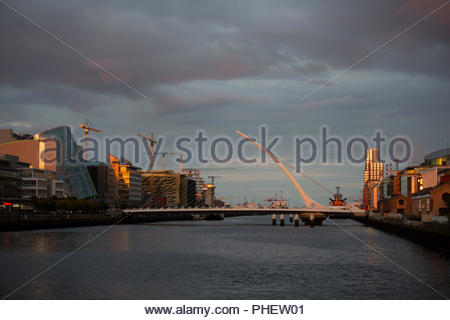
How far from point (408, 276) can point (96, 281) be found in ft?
60.7

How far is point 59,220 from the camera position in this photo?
96.1 meters

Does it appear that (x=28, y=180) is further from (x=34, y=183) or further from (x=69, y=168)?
(x=69, y=168)

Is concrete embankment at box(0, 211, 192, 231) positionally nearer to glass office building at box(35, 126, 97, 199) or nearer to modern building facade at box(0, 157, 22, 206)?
modern building facade at box(0, 157, 22, 206)

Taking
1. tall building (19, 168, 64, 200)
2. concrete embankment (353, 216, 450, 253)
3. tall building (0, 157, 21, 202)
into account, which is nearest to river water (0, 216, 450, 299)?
concrete embankment (353, 216, 450, 253)

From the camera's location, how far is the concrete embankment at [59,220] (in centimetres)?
7969

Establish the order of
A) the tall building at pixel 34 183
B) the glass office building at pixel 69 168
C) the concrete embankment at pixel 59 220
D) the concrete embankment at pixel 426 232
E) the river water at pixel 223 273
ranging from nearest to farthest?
the river water at pixel 223 273 → the concrete embankment at pixel 426 232 → the concrete embankment at pixel 59 220 → the tall building at pixel 34 183 → the glass office building at pixel 69 168

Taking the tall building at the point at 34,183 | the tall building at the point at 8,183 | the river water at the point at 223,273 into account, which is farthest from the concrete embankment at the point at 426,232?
the tall building at the point at 34,183

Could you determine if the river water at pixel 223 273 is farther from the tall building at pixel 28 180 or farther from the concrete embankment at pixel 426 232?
the tall building at pixel 28 180

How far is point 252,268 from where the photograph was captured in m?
38.2

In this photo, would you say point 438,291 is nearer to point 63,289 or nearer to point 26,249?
point 63,289

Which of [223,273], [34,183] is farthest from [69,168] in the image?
[223,273]

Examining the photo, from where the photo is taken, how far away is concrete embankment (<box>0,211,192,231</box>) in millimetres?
79688

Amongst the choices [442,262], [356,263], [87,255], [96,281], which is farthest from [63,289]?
[442,262]

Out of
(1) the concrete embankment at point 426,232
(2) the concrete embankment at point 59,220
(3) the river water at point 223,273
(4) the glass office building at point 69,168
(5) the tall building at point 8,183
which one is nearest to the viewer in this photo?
(3) the river water at point 223,273
